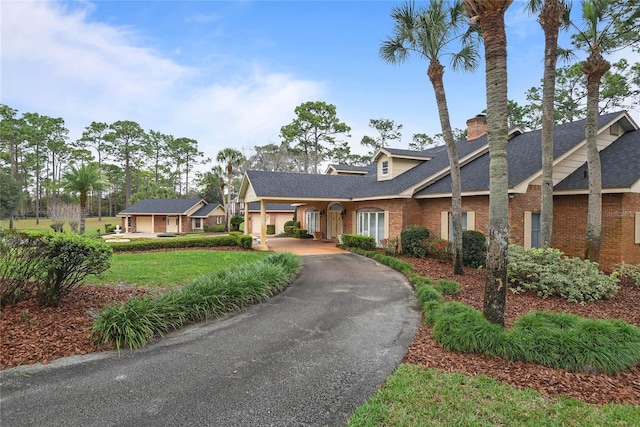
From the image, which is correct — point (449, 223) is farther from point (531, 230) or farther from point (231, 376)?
point (231, 376)

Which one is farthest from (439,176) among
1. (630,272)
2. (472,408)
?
(472,408)

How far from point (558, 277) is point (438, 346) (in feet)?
16.6

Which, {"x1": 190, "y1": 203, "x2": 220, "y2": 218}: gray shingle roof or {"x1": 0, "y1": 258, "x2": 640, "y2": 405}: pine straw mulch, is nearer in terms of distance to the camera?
{"x1": 0, "y1": 258, "x2": 640, "y2": 405}: pine straw mulch

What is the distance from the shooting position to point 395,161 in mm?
18250

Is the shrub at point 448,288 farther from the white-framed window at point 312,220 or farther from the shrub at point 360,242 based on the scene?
the white-framed window at point 312,220

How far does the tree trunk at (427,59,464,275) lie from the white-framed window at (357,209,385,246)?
20.7ft

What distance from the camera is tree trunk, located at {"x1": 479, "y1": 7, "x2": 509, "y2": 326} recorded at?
17.7 feet

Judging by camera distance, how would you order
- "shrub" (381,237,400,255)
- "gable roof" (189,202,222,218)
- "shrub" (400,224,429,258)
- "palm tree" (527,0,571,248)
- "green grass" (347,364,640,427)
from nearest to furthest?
1. "green grass" (347,364,640,427)
2. "palm tree" (527,0,571,248)
3. "shrub" (400,224,429,258)
4. "shrub" (381,237,400,255)
5. "gable roof" (189,202,222,218)

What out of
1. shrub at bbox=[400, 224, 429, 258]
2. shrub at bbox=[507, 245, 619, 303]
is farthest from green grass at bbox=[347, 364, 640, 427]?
shrub at bbox=[400, 224, 429, 258]

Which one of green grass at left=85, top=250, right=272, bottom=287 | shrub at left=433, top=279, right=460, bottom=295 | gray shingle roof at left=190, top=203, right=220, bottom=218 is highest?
gray shingle roof at left=190, top=203, right=220, bottom=218

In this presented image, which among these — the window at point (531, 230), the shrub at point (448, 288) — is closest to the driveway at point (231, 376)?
the shrub at point (448, 288)

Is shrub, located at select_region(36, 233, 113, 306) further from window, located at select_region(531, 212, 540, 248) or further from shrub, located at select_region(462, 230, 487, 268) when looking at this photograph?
window, located at select_region(531, 212, 540, 248)

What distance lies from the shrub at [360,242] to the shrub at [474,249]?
17.5ft

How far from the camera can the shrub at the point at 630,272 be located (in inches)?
366
